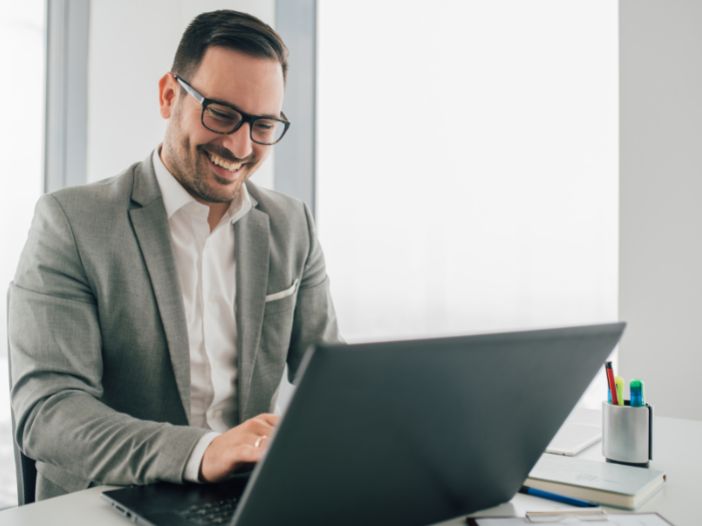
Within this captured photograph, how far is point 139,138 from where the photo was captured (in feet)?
8.18

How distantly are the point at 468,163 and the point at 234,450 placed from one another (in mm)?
1693

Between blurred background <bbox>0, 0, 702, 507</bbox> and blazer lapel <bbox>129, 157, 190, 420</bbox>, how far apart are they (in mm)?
955

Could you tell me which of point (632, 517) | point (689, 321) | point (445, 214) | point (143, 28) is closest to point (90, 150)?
point (143, 28)

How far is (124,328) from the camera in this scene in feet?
4.01

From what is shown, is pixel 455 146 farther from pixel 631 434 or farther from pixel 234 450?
pixel 234 450

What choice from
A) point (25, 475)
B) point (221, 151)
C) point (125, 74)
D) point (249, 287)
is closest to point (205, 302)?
point (249, 287)

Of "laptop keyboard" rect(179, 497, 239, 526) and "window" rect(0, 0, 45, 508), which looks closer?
"laptop keyboard" rect(179, 497, 239, 526)

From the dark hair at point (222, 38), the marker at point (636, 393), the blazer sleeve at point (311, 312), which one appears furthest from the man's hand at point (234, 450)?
the dark hair at point (222, 38)

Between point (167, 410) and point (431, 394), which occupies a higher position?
point (431, 394)

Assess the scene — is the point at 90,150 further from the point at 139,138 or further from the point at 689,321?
the point at 689,321

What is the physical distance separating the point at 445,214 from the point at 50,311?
1513 mm

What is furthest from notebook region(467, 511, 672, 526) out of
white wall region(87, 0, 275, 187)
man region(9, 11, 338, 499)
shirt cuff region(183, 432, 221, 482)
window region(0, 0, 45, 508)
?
white wall region(87, 0, 275, 187)

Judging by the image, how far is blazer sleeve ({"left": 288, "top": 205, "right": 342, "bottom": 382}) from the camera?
1511 mm

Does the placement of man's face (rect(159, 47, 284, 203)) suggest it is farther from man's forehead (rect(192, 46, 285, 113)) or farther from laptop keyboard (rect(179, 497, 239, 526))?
laptop keyboard (rect(179, 497, 239, 526))
